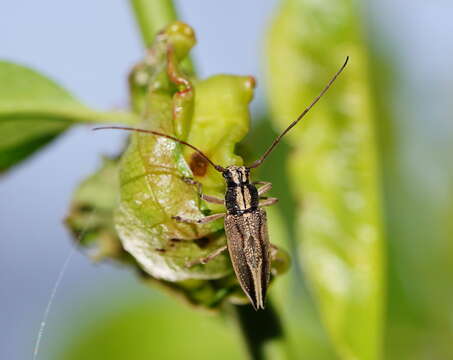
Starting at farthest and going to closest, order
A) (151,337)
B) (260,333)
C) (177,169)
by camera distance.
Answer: (151,337)
(260,333)
(177,169)

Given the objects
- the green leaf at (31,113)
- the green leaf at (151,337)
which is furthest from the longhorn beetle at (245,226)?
the green leaf at (151,337)

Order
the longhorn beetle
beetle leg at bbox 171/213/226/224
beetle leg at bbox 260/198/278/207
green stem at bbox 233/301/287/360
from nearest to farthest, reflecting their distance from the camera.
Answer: beetle leg at bbox 171/213/226/224
the longhorn beetle
green stem at bbox 233/301/287/360
beetle leg at bbox 260/198/278/207

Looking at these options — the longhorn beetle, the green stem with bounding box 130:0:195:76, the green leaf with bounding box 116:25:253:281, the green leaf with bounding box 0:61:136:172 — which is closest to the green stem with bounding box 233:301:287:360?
the longhorn beetle

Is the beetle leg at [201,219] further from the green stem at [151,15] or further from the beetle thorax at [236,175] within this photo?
the green stem at [151,15]

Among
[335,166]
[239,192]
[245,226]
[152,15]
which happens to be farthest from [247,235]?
[152,15]

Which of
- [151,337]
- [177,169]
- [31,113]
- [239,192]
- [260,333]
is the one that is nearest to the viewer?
[177,169]

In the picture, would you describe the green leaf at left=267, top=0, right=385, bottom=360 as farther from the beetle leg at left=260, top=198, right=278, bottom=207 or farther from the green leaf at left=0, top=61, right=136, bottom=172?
the green leaf at left=0, top=61, right=136, bottom=172

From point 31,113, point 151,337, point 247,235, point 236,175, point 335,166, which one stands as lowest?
point 151,337

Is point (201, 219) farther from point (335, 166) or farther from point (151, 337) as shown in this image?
point (151, 337)

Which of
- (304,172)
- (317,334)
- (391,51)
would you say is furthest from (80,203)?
(391,51)
